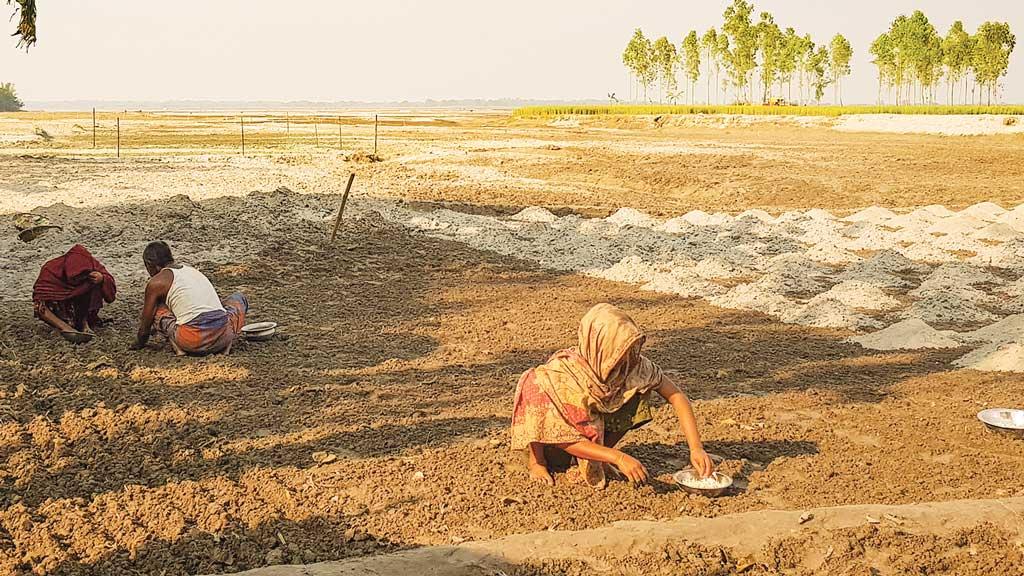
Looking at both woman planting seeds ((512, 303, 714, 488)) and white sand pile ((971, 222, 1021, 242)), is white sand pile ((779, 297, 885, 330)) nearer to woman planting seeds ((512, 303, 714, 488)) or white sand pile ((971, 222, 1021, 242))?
woman planting seeds ((512, 303, 714, 488))

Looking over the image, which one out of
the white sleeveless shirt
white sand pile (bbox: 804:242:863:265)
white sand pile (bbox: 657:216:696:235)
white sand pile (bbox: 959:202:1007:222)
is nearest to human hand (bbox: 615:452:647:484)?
the white sleeveless shirt

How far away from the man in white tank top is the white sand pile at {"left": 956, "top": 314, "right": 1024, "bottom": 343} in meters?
5.25

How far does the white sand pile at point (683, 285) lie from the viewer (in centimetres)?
911

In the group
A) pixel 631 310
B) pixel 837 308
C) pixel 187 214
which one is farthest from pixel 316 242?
pixel 837 308

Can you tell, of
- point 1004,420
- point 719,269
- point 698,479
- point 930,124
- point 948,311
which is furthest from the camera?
point 930,124

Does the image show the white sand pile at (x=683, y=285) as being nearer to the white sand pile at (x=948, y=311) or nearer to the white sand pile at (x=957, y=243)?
the white sand pile at (x=948, y=311)

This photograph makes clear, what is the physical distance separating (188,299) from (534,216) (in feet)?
25.6

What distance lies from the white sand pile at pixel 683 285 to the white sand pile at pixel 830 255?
1983mm

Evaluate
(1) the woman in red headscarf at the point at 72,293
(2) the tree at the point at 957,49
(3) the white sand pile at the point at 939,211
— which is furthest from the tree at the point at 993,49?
(1) the woman in red headscarf at the point at 72,293

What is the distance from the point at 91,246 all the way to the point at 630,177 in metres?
11.4

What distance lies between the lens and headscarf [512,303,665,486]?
372 centimetres

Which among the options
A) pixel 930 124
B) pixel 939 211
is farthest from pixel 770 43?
pixel 939 211

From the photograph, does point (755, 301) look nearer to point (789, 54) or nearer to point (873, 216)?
point (873, 216)

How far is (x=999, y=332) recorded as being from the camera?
711 cm
